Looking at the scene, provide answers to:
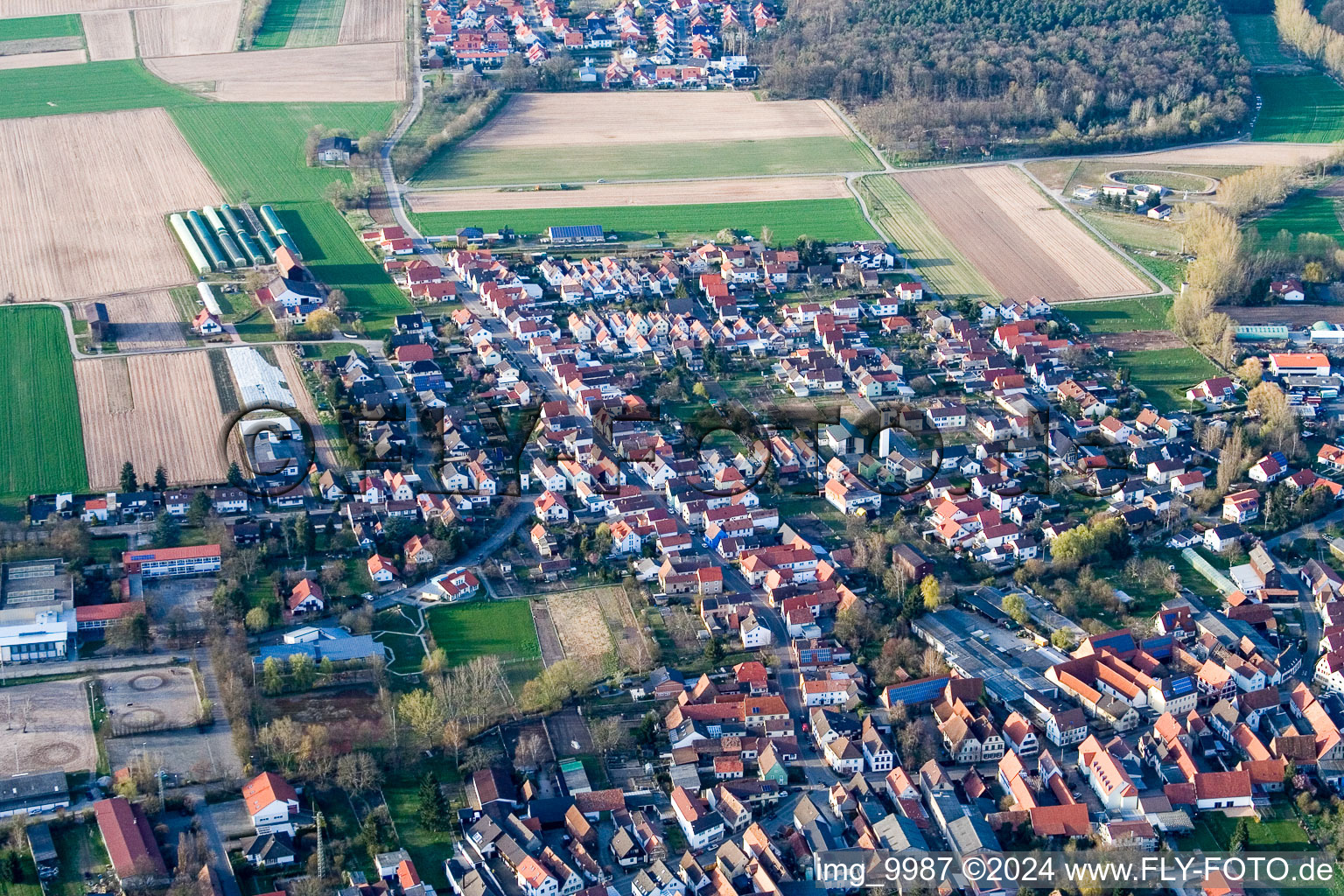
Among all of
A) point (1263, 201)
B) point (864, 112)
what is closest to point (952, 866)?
point (1263, 201)

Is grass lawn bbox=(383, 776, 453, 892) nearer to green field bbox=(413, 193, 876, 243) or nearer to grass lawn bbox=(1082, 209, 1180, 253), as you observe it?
green field bbox=(413, 193, 876, 243)

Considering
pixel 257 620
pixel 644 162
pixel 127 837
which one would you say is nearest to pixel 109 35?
pixel 644 162

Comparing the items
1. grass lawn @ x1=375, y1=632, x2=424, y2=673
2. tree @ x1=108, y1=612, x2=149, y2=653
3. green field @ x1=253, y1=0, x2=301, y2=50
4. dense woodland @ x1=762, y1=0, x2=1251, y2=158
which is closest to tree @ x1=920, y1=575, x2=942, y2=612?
grass lawn @ x1=375, y1=632, x2=424, y2=673

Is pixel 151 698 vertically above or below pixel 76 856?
below

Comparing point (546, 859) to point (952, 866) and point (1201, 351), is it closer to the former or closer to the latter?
point (952, 866)

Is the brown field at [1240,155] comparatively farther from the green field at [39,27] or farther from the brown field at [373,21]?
the green field at [39,27]

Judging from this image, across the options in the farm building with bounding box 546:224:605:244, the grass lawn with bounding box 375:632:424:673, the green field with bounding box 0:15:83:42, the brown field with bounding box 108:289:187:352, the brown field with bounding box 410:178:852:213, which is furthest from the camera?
the green field with bounding box 0:15:83:42

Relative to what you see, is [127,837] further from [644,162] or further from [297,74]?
[297,74]
